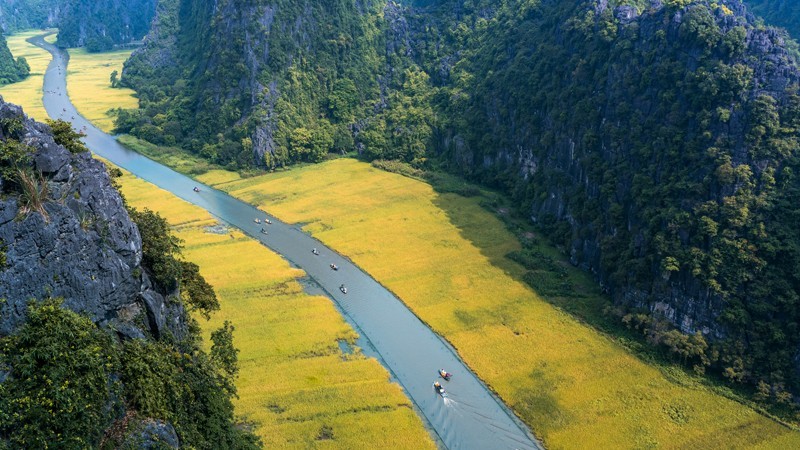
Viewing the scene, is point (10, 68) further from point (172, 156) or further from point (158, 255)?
point (158, 255)

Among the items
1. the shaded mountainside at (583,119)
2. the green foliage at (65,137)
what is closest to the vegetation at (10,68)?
the shaded mountainside at (583,119)

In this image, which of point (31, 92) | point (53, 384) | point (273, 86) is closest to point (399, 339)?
point (53, 384)

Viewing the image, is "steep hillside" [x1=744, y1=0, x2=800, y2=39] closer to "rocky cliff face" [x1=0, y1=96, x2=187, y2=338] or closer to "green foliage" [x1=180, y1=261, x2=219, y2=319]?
"green foliage" [x1=180, y1=261, x2=219, y2=319]

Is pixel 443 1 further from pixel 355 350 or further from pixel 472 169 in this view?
pixel 355 350

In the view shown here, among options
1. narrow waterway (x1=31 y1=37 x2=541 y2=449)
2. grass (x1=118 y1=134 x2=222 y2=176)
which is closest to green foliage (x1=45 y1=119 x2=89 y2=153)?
narrow waterway (x1=31 y1=37 x2=541 y2=449)

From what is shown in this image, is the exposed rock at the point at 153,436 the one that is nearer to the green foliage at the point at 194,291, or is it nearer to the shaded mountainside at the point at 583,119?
the green foliage at the point at 194,291

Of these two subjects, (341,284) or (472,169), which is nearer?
(341,284)

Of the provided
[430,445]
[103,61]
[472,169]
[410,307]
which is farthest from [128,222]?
[103,61]
